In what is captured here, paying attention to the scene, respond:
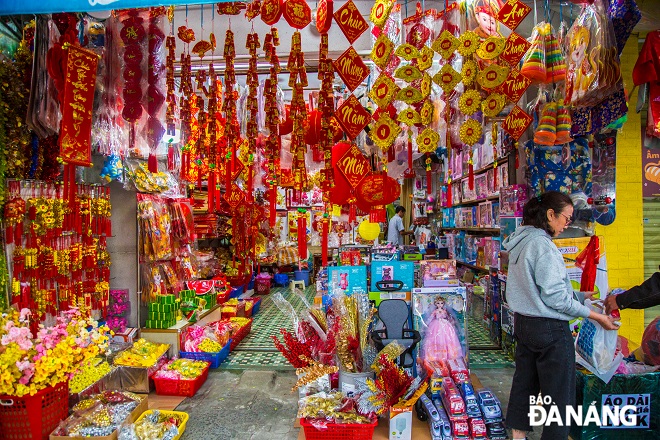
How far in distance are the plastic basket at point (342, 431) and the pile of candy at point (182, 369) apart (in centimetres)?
150

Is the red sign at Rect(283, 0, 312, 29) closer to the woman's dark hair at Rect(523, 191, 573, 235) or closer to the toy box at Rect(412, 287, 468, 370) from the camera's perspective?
the woman's dark hair at Rect(523, 191, 573, 235)

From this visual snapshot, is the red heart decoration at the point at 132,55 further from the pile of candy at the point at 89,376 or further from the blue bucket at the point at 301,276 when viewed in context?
A: the blue bucket at the point at 301,276

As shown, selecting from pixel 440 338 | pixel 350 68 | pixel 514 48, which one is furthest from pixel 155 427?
pixel 514 48

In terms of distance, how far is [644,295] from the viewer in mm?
2381

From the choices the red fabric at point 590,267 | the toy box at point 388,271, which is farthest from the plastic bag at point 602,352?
the toy box at point 388,271

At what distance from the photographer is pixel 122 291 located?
416 centimetres

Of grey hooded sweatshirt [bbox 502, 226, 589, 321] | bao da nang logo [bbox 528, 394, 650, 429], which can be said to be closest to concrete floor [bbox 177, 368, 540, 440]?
bao da nang logo [bbox 528, 394, 650, 429]

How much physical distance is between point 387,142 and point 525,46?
1356mm

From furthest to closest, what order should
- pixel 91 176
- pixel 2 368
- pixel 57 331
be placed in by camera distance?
pixel 91 176
pixel 57 331
pixel 2 368

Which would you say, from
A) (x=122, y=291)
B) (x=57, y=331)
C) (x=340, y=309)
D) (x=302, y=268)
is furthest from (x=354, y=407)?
(x=302, y=268)

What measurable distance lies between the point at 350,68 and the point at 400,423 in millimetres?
2507

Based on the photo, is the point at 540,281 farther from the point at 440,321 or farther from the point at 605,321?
the point at 440,321

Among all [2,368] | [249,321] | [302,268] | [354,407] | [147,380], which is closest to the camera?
[2,368]

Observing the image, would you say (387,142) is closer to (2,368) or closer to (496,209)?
(496,209)
